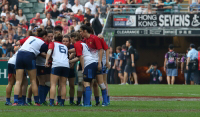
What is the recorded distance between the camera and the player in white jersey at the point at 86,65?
10633mm

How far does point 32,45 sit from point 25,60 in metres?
0.38

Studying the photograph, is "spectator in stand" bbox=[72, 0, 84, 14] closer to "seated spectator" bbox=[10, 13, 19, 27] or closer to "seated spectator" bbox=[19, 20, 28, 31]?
"seated spectator" bbox=[19, 20, 28, 31]

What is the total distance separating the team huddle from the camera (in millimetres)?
10672

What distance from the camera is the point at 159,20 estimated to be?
2536 centimetres

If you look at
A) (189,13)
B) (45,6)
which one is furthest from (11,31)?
(189,13)

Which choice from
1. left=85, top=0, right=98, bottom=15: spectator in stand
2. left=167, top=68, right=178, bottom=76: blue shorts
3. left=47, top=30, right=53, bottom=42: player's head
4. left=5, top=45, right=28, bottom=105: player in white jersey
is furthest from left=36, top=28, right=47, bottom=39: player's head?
left=85, top=0, right=98, bottom=15: spectator in stand

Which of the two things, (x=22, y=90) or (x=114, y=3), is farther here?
(x=114, y=3)

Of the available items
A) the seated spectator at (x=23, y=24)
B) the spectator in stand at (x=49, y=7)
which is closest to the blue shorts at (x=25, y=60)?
the seated spectator at (x=23, y=24)

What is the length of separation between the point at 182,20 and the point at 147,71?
11.1ft

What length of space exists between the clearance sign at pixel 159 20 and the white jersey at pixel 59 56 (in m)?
14.9

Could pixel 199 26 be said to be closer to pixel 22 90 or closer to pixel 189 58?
pixel 189 58

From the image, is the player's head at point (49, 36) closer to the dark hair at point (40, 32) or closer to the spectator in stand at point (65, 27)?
the dark hair at point (40, 32)

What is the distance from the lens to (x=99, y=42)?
35.9ft

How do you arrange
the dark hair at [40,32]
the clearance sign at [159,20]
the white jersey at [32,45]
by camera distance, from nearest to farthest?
the white jersey at [32,45] < the dark hair at [40,32] < the clearance sign at [159,20]
